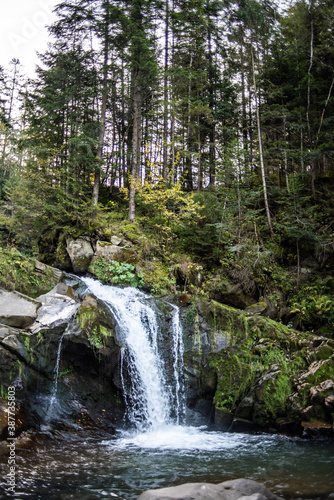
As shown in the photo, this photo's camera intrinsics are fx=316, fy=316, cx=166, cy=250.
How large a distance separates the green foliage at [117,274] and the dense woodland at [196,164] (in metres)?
0.88

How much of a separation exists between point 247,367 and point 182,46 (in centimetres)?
2107

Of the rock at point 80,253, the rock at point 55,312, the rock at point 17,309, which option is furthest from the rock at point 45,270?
the rock at point 17,309

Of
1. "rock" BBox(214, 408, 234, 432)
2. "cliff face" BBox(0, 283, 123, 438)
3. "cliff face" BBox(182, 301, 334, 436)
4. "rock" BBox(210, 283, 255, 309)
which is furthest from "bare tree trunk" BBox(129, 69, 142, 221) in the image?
"rock" BBox(214, 408, 234, 432)

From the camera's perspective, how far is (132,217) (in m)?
16.0

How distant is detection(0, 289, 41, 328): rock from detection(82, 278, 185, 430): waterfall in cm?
226

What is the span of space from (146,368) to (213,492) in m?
5.58

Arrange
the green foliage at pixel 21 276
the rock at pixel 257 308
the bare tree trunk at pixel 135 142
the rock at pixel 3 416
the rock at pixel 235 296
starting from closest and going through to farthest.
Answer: the rock at pixel 3 416 → the green foliage at pixel 21 276 → the rock at pixel 257 308 → the rock at pixel 235 296 → the bare tree trunk at pixel 135 142

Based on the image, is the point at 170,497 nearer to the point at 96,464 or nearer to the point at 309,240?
the point at 96,464

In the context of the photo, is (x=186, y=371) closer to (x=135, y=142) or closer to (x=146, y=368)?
(x=146, y=368)

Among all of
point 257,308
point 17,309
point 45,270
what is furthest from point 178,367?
point 45,270

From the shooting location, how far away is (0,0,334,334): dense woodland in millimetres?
13336

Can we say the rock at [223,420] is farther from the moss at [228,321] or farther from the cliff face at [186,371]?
the moss at [228,321]

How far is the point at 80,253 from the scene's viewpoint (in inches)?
556

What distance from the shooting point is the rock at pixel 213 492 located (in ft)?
11.5
